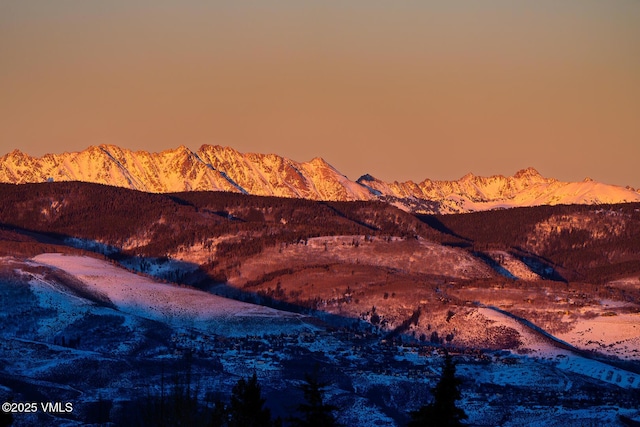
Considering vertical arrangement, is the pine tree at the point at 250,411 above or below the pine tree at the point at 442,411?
below

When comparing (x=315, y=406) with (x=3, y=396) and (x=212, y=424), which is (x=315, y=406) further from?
(x=3, y=396)

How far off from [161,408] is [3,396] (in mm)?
68945

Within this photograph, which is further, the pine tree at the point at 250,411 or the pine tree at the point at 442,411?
the pine tree at the point at 250,411

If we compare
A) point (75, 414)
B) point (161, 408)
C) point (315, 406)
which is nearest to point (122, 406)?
point (75, 414)

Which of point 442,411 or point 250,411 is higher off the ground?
point 442,411

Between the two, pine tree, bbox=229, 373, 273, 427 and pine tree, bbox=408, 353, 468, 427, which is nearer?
pine tree, bbox=408, 353, 468, 427

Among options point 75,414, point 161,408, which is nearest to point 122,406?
point 75,414

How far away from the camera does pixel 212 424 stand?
124 meters

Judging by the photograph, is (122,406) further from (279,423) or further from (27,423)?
(279,423)

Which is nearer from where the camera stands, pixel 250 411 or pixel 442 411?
pixel 442 411

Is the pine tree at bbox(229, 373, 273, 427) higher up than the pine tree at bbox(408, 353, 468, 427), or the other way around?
the pine tree at bbox(408, 353, 468, 427)

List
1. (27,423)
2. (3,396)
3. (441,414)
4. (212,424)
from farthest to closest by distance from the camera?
(3,396) → (27,423) → (212,424) → (441,414)

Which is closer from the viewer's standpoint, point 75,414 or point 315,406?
point 315,406

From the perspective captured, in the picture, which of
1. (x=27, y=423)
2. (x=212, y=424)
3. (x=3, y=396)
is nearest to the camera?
(x=212, y=424)
